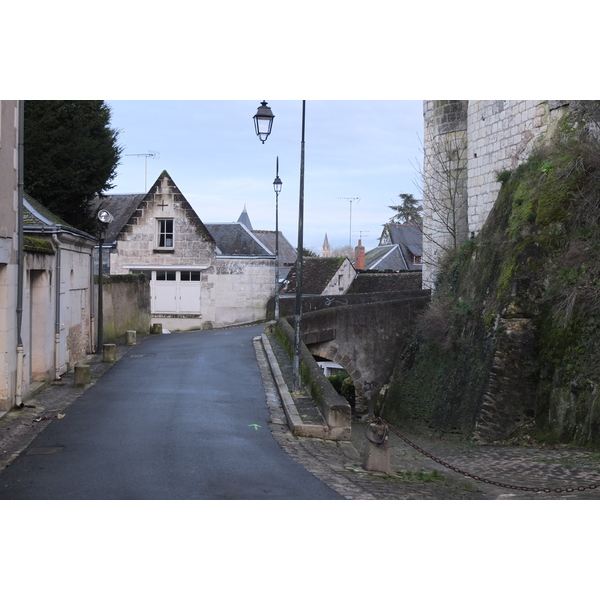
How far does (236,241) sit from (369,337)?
16.0 metres

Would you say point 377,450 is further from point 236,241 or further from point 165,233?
point 236,241

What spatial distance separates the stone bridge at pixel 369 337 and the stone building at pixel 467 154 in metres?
3.10

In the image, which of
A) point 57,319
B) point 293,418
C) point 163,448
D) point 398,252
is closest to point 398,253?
point 398,252

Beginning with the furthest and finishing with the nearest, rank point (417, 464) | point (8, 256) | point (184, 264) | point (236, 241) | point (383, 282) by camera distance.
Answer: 1. point (383, 282)
2. point (236, 241)
3. point (184, 264)
4. point (417, 464)
5. point (8, 256)

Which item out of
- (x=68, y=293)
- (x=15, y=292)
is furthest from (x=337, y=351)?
(x=15, y=292)

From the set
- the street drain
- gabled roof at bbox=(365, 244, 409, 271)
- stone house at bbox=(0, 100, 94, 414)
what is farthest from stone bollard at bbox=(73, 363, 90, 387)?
gabled roof at bbox=(365, 244, 409, 271)

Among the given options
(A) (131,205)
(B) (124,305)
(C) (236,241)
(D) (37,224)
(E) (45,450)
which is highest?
(A) (131,205)

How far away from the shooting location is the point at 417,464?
11.2 meters

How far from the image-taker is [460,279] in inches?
703

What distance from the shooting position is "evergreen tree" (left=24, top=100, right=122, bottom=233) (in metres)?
20.8

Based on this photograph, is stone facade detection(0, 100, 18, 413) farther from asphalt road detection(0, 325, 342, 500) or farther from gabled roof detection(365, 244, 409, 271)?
gabled roof detection(365, 244, 409, 271)

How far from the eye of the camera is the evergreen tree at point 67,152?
20.8m

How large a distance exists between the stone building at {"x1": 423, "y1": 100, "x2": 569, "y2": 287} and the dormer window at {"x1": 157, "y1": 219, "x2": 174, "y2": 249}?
1347 centimetres

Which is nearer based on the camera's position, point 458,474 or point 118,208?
point 458,474
